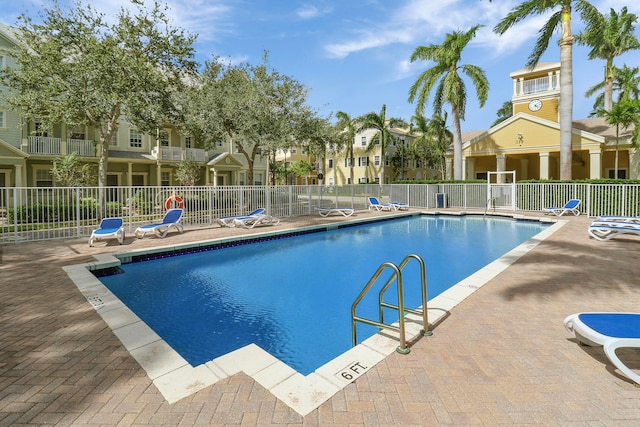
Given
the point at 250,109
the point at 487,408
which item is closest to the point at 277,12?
the point at 250,109

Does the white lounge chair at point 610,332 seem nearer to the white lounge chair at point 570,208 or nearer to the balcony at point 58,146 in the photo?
the white lounge chair at point 570,208

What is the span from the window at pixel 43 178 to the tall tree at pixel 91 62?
320 inches

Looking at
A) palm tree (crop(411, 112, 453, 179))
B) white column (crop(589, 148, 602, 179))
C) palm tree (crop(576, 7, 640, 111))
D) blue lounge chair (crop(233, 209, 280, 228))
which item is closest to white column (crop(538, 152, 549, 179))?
white column (crop(589, 148, 602, 179))

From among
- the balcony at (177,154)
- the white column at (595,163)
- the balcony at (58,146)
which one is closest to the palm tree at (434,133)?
the white column at (595,163)

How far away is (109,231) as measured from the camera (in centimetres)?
990

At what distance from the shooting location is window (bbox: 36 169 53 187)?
73.7ft

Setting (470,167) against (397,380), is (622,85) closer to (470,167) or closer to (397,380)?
(470,167)

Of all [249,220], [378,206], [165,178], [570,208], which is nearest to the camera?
[249,220]

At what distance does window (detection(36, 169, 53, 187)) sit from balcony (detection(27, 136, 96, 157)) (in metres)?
1.54

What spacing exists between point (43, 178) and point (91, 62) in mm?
13103

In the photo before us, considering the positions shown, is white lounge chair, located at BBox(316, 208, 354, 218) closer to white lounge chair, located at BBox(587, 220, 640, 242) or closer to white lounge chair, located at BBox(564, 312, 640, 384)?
white lounge chair, located at BBox(587, 220, 640, 242)

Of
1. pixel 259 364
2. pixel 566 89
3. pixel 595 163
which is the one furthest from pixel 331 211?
pixel 595 163

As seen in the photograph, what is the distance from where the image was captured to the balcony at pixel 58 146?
21344mm

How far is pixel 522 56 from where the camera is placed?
2216 cm
